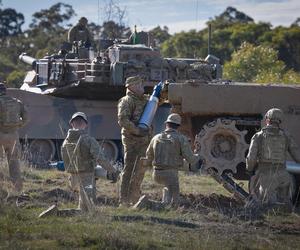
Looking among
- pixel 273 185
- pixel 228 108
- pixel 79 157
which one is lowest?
pixel 273 185

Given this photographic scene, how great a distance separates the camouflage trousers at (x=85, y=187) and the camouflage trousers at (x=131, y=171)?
4.50ft

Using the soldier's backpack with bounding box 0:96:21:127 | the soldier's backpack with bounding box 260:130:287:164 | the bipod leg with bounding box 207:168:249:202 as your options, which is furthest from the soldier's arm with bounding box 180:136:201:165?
the soldier's backpack with bounding box 0:96:21:127

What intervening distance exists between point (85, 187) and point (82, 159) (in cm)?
33

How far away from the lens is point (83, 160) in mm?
12898

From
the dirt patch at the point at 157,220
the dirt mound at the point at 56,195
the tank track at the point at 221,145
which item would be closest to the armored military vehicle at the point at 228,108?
the tank track at the point at 221,145

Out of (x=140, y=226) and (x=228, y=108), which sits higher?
(x=228, y=108)

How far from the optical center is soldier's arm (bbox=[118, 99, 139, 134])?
14211 millimetres

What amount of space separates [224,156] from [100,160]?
3362 millimetres

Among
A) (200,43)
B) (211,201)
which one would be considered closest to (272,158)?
(211,201)

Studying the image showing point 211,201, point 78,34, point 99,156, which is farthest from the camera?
point 78,34

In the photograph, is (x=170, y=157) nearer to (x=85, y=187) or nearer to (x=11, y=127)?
(x=85, y=187)

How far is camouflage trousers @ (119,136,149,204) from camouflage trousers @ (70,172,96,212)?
1.37 m

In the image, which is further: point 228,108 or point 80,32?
point 80,32

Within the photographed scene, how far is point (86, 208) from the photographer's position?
1271cm
